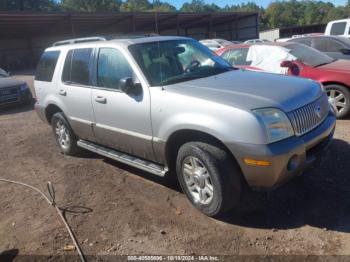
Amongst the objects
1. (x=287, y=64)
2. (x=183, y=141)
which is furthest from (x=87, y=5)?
(x=183, y=141)

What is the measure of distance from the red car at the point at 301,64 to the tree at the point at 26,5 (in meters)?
67.4

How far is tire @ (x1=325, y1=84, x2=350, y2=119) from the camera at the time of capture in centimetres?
636

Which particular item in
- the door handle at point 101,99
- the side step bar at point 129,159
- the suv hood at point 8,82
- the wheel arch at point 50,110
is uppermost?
the door handle at point 101,99

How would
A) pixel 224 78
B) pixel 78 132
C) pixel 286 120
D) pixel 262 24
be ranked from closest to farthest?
pixel 286 120 → pixel 224 78 → pixel 78 132 → pixel 262 24

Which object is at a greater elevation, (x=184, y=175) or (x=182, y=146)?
(x=182, y=146)

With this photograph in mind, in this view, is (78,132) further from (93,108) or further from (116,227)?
(116,227)

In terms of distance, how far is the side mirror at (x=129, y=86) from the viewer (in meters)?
3.89

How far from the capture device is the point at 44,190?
15.7 ft

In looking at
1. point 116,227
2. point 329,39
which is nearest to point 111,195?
point 116,227

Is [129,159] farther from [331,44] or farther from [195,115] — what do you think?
[331,44]

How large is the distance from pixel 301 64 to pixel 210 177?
449 cm

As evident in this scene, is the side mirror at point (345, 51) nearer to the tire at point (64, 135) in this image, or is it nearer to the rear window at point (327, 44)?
the rear window at point (327, 44)

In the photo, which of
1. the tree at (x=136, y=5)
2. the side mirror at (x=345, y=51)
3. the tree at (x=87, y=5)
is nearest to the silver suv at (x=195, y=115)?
the side mirror at (x=345, y=51)

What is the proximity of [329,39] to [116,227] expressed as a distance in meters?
8.69
